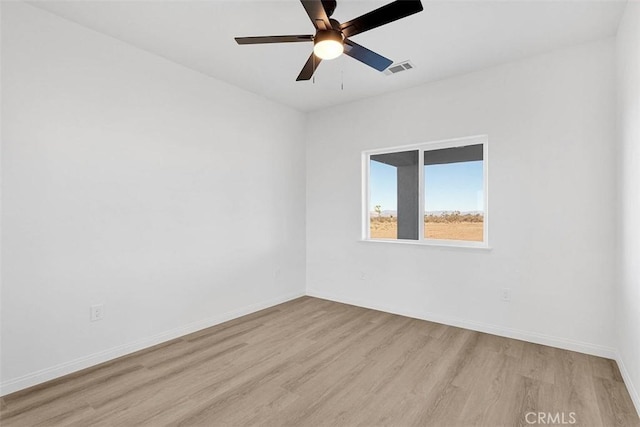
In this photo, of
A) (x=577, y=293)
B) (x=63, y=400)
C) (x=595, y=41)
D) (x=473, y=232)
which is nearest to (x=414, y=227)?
(x=473, y=232)

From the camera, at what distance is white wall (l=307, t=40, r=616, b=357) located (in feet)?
9.08

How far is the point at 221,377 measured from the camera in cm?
245

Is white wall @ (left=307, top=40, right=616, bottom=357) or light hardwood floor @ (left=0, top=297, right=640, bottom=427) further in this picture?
white wall @ (left=307, top=40, right=616, bottom=357)

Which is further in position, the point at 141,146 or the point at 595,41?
the point at 141,146

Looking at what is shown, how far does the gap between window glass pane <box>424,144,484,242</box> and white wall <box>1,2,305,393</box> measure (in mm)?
2091

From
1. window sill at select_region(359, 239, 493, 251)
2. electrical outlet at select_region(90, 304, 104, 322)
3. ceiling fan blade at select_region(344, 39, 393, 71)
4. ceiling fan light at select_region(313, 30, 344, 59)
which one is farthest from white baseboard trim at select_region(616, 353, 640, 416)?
electrical outlet at select_region(90, 304, 104, 322)

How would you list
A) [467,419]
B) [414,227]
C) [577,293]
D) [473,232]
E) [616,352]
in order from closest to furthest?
[467,419] < [616,352] < [577,293] < [473,232] < [414,227]

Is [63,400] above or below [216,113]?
below

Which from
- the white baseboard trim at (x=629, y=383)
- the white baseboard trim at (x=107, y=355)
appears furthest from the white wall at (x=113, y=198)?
the white baseboard trim at (x=629, y=383)

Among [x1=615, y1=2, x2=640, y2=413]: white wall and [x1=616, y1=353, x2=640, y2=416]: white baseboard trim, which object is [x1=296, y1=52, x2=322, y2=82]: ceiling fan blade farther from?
[x1=616, y1=353, x2=640, y2=416]: white baseboard trim

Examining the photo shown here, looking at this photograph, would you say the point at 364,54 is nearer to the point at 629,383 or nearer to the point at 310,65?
the point at 310,65

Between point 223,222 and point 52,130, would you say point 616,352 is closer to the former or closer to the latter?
point 223,222

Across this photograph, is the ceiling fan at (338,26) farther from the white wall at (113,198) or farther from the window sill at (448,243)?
the window sill at (448,243)

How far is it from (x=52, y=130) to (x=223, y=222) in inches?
67.5
